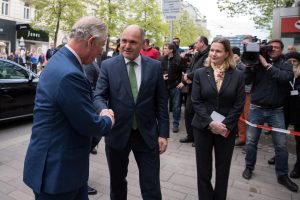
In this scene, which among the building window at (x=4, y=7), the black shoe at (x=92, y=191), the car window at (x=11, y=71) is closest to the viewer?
the black shoe at (x=92, y=191)

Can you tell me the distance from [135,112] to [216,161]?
3.76 feet

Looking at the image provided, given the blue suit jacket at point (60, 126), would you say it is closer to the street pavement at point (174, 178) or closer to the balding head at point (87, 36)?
the balding head at point (87, 36)

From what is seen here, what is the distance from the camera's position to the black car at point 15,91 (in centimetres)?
691

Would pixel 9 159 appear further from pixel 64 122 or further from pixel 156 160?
pixel 64 122

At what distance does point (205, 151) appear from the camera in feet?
11.5

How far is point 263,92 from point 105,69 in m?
2.44

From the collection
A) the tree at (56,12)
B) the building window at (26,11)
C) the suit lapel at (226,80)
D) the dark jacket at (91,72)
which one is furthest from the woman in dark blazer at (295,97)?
the building window at (26,11)

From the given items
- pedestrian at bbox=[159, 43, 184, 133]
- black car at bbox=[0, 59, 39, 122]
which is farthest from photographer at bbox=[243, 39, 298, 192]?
black car at bbox=[0, 59, 39, 122]

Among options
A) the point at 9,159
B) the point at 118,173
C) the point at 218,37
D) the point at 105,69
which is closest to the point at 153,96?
the point at 105,69

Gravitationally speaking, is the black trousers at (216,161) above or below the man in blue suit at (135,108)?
below

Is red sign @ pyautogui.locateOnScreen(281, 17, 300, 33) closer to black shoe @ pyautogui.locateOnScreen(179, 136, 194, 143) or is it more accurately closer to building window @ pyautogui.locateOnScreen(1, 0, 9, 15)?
black shoe @ pyautogui.locateOnScreen(179, 136, 194, 143)

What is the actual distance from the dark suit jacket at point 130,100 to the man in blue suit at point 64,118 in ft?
2.50

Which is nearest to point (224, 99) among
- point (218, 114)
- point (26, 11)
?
point (218, 114)

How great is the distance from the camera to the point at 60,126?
2.06 meters
